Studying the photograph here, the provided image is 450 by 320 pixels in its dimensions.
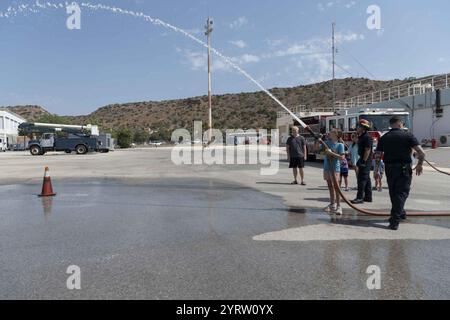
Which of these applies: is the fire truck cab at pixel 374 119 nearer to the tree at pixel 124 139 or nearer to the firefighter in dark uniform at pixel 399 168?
the firefighter in dark uniform at pixel 399 168

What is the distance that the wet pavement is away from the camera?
4.62 m

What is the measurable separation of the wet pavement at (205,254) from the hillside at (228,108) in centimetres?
8009

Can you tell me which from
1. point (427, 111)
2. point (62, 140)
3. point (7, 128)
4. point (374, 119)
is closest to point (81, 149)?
point (62, 140)

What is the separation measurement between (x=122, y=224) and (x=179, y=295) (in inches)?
149

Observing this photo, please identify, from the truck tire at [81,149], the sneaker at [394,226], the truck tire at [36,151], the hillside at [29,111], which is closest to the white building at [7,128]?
the truck tire at [36,151]

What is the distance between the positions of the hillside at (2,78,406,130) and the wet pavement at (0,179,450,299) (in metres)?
80.1

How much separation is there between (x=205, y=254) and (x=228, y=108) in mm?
108098

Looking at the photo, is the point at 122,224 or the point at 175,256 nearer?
the point at 175,256

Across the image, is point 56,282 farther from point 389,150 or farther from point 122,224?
point 389,150

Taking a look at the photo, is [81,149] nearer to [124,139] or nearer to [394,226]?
[124,139]

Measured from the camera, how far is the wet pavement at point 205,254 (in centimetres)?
462

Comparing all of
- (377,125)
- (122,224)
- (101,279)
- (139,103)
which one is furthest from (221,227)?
(139,103)
